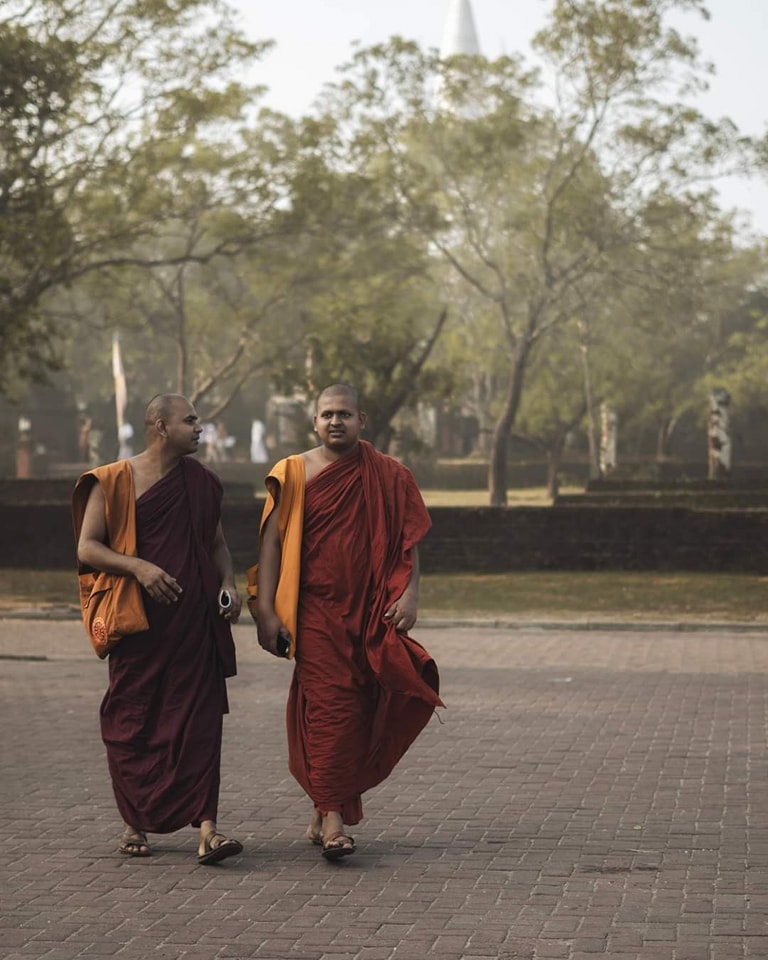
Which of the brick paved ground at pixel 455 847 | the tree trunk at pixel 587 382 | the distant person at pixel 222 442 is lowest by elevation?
the brick paved ground at pixel 455 847

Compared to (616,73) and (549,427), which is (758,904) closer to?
(616,73)

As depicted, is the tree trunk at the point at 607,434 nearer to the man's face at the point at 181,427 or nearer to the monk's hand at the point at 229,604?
the man's face at the point at 181,427

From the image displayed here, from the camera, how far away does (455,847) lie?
712 cm

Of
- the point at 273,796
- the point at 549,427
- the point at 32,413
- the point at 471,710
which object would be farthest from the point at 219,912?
the point at 32,413

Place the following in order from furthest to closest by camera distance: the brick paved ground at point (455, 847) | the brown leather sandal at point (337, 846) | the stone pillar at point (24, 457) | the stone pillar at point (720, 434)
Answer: the stone pillar at point (24, 457) → the stone pillar at point (720, 434) → the brown leather sandal at point (337, 846) → the brick paved ground at point (455, 847)

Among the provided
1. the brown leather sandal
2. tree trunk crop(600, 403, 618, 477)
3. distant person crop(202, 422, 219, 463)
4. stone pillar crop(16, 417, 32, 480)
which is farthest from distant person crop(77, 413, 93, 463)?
the brown leather sandal

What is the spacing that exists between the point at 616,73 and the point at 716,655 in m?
25.0

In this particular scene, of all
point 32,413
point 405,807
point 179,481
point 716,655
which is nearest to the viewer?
point 179,481

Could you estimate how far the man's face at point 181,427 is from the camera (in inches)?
285

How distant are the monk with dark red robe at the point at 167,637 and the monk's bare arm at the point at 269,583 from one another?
0.13 m

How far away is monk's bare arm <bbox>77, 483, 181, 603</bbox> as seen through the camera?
275 inches

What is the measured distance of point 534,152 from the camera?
4441 centimetres

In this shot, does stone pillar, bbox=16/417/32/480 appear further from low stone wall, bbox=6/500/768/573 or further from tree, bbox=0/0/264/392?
low stone wall, bbox=6/500/768/573

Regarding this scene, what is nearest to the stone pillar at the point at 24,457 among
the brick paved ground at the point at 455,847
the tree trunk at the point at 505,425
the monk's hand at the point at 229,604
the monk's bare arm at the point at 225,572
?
the tree trunk at the point at 505,425
